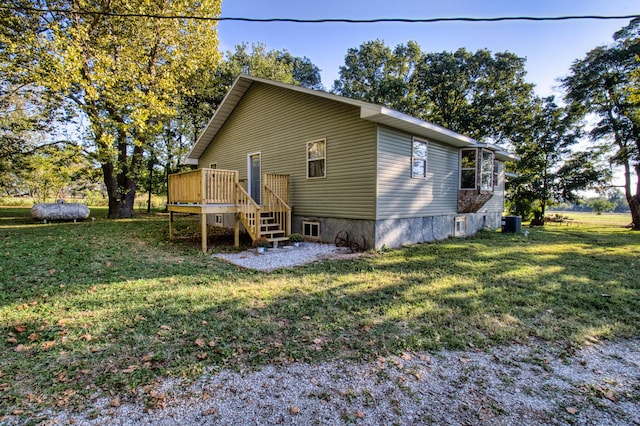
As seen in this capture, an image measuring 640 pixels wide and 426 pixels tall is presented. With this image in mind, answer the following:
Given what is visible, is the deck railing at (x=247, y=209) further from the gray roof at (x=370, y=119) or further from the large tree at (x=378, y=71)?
A: the large tree at (x=378, y=71)

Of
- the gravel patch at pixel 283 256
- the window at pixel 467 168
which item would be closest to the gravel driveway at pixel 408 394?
the gravel patch at pixel 283 256

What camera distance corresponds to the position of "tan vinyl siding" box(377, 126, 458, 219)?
8.18 meters

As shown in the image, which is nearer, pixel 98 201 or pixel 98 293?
pixel 98 293

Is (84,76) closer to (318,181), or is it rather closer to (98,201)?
(318,181)

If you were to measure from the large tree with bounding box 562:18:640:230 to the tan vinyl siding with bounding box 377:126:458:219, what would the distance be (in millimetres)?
13916

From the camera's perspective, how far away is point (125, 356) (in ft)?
9.24

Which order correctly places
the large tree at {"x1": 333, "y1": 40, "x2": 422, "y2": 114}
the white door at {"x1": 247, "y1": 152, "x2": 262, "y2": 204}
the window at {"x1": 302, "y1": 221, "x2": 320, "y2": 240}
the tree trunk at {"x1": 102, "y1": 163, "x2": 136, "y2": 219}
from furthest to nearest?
the large tree at {"x1": 333, "y1": 40, "x2": 422, "y2": 114} → the tree trunk at {"x1": 102, "y1": 163, "x2": 136, "y2": 219} → the white door at {"x1": 247, "y1": 152, "x2": 262, "y2": 204} → the window at {"x1": 302, "y1": 221, "x2": 320, "y2": 240}

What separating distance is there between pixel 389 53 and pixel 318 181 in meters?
21.1

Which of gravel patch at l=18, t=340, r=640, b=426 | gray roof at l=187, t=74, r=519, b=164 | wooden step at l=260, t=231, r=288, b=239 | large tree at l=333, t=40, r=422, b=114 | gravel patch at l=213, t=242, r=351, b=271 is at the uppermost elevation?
large tree at l=333, t=40, r=422, b=114

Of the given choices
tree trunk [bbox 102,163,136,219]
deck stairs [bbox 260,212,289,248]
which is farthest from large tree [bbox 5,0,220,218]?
deck stairs [bbox 260,212,289,248]

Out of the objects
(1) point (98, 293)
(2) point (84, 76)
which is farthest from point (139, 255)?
(2) point (84, 76)

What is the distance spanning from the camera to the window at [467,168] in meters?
11.2

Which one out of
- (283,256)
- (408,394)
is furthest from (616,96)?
(408,394)

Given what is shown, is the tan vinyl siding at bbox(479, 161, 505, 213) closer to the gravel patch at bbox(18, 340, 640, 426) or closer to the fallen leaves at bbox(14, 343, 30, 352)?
the gravel patch at bbox(18, 340, 640, 426)
